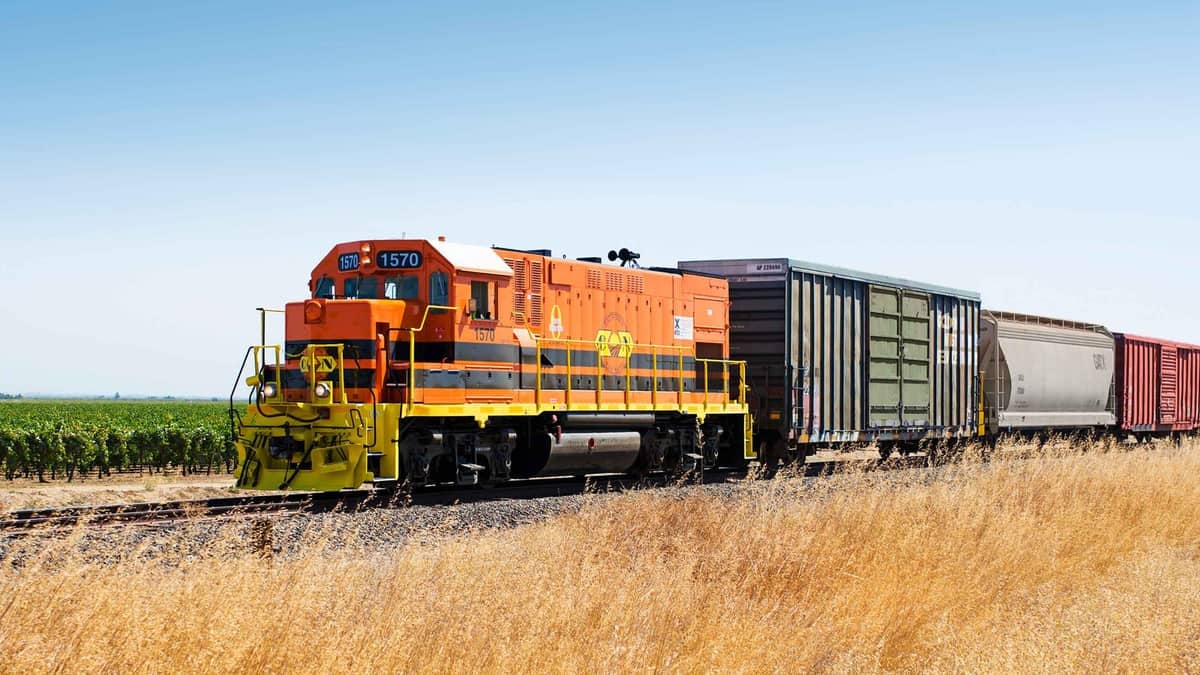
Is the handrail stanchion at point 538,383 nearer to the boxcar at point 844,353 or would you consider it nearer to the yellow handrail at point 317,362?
the yellow handrail at point 317,362

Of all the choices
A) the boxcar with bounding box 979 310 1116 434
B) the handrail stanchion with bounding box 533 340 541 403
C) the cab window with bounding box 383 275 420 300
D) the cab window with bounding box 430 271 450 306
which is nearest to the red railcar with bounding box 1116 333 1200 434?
the boxcar with bounding box 979 310 1116 434

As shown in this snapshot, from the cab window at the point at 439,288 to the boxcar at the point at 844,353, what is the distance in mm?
6758

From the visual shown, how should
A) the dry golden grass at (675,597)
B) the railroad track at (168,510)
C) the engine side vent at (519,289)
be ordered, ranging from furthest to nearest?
the engine side vent at (519,289), the railroad track at (168,510), the dry golden grass at (675,597)

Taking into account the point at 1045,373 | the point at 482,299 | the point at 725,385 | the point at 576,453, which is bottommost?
the point at 576,453

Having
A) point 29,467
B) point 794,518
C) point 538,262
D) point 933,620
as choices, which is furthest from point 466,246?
point 29,467

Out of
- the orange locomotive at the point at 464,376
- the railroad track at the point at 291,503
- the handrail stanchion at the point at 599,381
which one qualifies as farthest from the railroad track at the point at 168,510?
the handrail stanchion at the point at 599,381

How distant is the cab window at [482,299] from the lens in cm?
1523

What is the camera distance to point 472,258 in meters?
15.4

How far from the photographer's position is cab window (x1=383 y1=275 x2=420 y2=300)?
15.3 meters

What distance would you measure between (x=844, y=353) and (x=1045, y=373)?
27.3 feet

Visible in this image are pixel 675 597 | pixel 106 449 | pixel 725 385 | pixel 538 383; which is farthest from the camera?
pixel 106 449

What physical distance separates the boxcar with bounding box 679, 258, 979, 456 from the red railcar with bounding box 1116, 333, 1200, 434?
26.4 feet

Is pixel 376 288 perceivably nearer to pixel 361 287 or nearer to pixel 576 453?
pixel 361 287

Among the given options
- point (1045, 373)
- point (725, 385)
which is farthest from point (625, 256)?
point (1045, 373)
